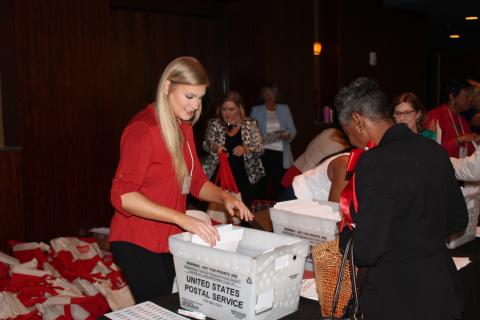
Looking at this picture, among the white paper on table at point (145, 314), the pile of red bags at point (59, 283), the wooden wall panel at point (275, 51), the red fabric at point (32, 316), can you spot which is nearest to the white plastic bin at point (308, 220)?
the white paper on table at point (145, 314)

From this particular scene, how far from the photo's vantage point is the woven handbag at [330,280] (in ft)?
4.93

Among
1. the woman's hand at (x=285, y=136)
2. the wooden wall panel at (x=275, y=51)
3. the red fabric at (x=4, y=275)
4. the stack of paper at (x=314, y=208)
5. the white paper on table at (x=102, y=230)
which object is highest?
the wooden wall panel at (x=275, y=51)

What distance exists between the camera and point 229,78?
19.5 feet

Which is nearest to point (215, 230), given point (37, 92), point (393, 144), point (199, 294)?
point (199, 294)

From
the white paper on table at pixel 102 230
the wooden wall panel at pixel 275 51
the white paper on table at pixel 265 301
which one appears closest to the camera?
the white paper on table at pixel 265 301

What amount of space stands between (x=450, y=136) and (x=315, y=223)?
2629 millimetres

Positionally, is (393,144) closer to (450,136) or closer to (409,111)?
(409,111)

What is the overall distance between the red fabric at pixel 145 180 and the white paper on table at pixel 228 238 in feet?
0.88

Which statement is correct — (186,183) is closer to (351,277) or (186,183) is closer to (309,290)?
(309,290)

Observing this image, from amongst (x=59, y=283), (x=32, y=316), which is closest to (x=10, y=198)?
(x=59, y=283)

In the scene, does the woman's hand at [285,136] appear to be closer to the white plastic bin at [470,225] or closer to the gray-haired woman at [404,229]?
the white plastic bin at [470,225]

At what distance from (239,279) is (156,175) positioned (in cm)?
59

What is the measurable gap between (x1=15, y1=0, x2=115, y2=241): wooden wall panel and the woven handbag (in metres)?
3.13

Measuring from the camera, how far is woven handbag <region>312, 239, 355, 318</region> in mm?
1503
